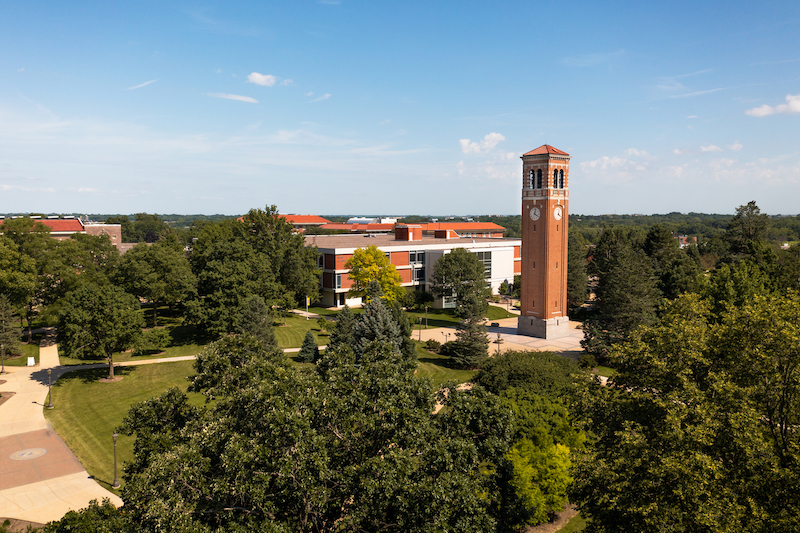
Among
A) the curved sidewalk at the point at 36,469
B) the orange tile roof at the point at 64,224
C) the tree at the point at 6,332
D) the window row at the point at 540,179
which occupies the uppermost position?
the window row at the point at 540,179

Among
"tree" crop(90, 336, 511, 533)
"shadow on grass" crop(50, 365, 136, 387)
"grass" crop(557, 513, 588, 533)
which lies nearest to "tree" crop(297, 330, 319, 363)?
"shadow on grass" crop(50, 365, 136, 387)

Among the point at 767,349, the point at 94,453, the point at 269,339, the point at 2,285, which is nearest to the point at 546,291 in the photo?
the point at 269,339

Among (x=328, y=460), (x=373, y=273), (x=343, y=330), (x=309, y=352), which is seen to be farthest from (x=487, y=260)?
(x=328, y=460)

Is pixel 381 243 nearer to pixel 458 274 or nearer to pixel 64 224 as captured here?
pixel 458 274

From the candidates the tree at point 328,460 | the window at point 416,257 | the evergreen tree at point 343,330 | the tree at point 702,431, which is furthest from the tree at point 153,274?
the tree at point 702,431

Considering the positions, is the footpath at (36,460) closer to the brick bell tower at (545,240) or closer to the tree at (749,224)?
the brick bell tower at (545,240)

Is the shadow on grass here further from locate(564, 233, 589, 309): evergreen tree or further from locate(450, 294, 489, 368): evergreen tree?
locate(564, 233, 589, 309): evergreen tree
